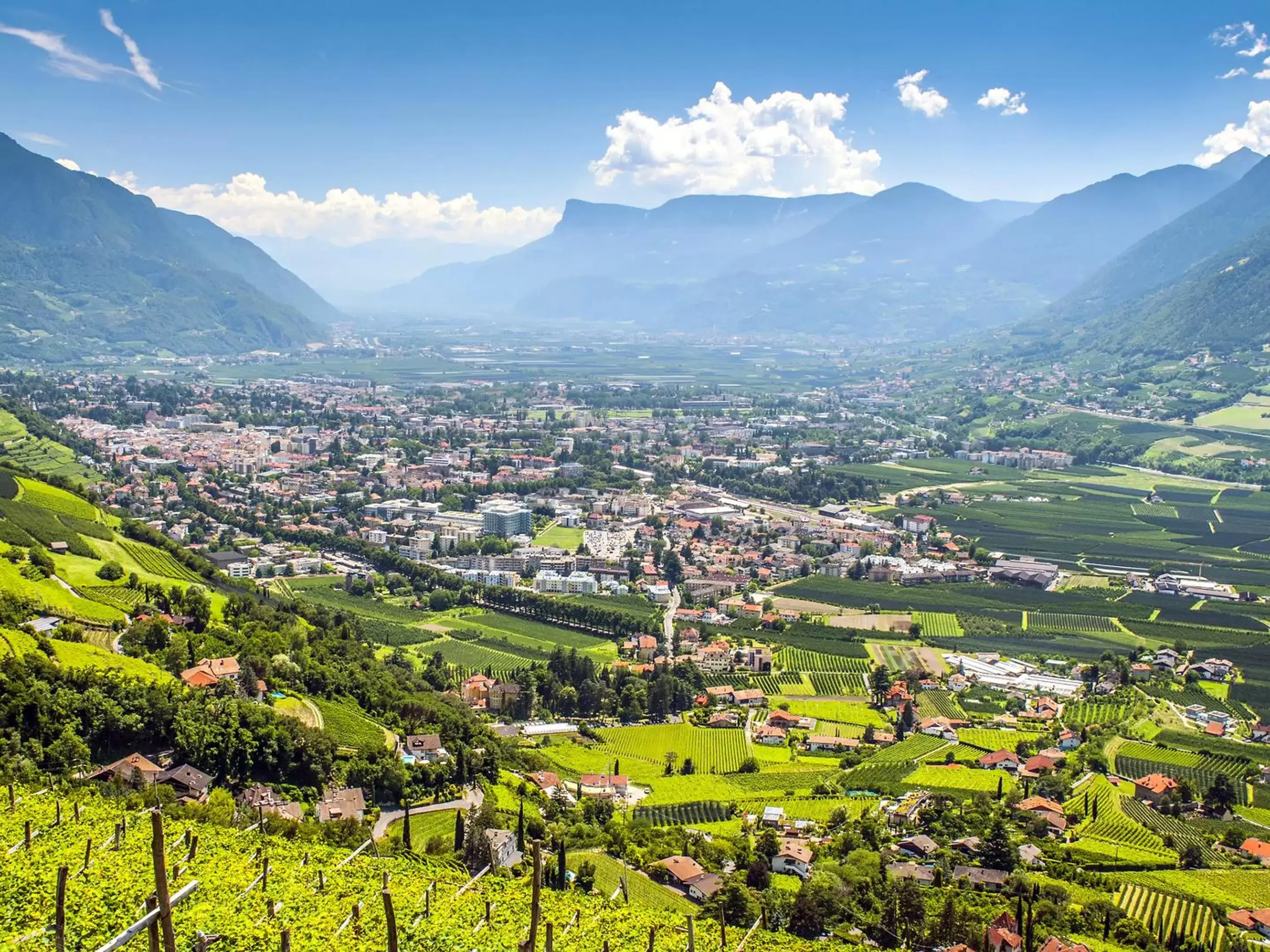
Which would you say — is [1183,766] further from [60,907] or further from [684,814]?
[60,907]

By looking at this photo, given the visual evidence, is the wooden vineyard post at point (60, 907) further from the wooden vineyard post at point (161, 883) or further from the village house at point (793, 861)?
the village house at point (793, 861)

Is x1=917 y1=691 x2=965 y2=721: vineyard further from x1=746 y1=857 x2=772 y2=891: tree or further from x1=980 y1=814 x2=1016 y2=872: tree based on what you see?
x1=746 y1=857 x2=772 y2=891: tree

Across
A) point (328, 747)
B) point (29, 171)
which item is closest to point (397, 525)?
point (328, 747)

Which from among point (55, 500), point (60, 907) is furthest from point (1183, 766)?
point (55, 500)

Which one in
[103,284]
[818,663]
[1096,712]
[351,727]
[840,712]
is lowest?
[840,712]

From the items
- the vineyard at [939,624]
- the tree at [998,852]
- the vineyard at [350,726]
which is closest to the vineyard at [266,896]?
the tree at [998,852]

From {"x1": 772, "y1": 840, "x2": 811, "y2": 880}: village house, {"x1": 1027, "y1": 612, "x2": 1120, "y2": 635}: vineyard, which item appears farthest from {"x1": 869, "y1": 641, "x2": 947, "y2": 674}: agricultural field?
{"x1": 772, "y1": 840, "x2": 811, "y2": 880}: village house
